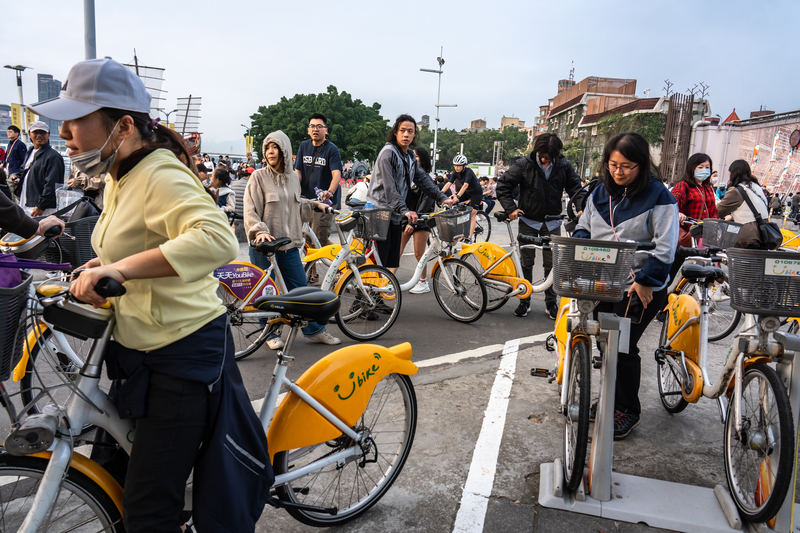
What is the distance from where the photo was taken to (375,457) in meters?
2.41

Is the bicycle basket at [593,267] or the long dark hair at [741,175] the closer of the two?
the bicycle basket at [593,267]

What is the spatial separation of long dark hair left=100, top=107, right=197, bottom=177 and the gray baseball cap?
0.14ft

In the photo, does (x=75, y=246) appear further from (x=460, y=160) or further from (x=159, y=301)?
(x=460, y=160)

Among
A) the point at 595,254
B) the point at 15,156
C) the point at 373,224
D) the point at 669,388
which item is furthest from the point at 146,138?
the point at 15,156

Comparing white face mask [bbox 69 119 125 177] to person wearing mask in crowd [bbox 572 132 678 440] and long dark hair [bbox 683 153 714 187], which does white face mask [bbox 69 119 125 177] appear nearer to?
person wearing mask in crowd [bbox 572 132 678 440]

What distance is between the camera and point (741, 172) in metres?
6.10

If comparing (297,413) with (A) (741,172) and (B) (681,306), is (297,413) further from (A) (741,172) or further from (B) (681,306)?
(A) (741,172)

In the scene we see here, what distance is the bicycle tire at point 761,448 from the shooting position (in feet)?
7.55

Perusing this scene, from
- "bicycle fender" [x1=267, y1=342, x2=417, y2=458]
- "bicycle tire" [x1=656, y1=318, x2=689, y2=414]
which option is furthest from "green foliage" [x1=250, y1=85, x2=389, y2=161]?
"bicycle fender" [x1=267, y1=342, x2=417, y2=458]

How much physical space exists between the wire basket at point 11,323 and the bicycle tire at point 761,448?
9.23ft

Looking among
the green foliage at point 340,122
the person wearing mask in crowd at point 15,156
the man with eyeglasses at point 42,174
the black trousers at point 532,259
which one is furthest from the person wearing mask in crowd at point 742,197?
the green foliage at point 340,122

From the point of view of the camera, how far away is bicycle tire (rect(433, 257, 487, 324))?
5.80m

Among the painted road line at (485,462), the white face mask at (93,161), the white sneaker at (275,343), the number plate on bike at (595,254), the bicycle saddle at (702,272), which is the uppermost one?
the white face mask at (93,161)

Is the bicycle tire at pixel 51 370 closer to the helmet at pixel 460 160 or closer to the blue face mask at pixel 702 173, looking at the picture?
the blue face mask at pixel 702 173
